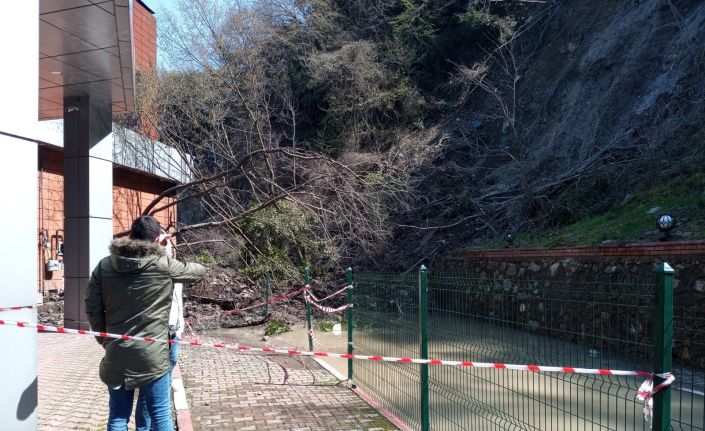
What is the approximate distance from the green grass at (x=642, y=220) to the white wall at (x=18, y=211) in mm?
8673

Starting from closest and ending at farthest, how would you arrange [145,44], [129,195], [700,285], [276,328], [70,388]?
[70,388] < [700,285] < [276,328] < [129,195] < [145,44]

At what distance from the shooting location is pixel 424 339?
544cm

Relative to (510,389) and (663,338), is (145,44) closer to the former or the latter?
(510,389)

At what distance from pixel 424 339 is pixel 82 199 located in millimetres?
8024

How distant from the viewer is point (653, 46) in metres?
16.7

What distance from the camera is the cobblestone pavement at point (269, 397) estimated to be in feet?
20.5

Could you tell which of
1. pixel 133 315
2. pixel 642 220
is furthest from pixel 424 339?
pixel 642 220

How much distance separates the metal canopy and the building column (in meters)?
0.46

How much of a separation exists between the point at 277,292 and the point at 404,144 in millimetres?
7263

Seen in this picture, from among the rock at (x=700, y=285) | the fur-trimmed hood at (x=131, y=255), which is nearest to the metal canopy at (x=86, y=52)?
the fur-trimmed hood at (x=131, y=255)

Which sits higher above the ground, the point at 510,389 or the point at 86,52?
the point at 86,52

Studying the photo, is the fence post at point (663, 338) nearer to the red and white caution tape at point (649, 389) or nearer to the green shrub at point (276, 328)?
the red and white caution tape at point (649, 389)

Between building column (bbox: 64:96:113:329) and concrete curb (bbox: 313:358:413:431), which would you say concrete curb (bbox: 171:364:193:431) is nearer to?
concrete curb (bbox: 313:358:413:431)

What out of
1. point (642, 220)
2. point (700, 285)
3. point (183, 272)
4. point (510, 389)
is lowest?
point (510, 389)
